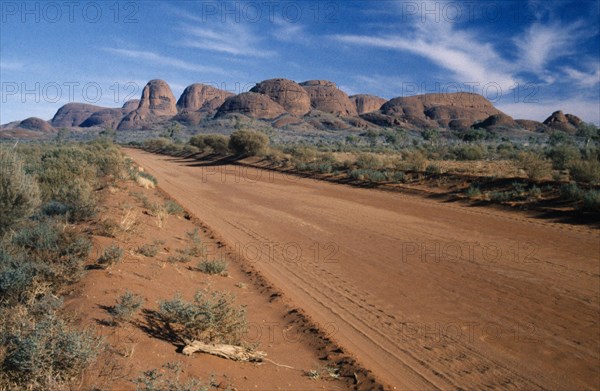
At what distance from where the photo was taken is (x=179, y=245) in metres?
9.31

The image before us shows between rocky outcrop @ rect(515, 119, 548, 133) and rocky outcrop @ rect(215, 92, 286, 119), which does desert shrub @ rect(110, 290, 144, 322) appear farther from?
rocky outcrop @ rect(515, 119, 548, 133)

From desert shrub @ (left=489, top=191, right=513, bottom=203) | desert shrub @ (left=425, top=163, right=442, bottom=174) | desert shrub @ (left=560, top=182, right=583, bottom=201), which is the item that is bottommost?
desert shrub @ (left=489, top=191, right=513, bottom=203)

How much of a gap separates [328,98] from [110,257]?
6271 inches

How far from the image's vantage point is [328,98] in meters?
158

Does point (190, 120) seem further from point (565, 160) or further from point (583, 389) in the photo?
point (583, 389)

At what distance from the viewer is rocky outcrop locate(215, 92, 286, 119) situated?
127 meters

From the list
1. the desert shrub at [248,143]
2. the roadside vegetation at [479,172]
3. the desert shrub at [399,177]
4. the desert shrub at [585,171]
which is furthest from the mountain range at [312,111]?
the desert shrub at [585,171]

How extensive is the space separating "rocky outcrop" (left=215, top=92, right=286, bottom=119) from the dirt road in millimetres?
116230

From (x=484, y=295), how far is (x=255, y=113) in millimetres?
124895

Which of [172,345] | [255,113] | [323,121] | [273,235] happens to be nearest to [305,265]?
[273,235]

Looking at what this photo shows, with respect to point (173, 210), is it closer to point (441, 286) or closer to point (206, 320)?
point (206, 320)

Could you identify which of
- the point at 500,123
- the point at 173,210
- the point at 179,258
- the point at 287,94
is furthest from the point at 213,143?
the point at 287,94

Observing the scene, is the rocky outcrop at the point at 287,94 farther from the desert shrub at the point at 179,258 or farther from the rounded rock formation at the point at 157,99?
the desert shrub at the point at 179,258

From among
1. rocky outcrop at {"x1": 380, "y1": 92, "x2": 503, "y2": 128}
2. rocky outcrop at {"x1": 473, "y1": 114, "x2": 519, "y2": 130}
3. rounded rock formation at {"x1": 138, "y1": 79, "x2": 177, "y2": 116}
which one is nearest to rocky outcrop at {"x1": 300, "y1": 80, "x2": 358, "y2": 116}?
rocky outcrop at {"x1": 380, "y1": 92, "x2": 503, "y2": 128}
